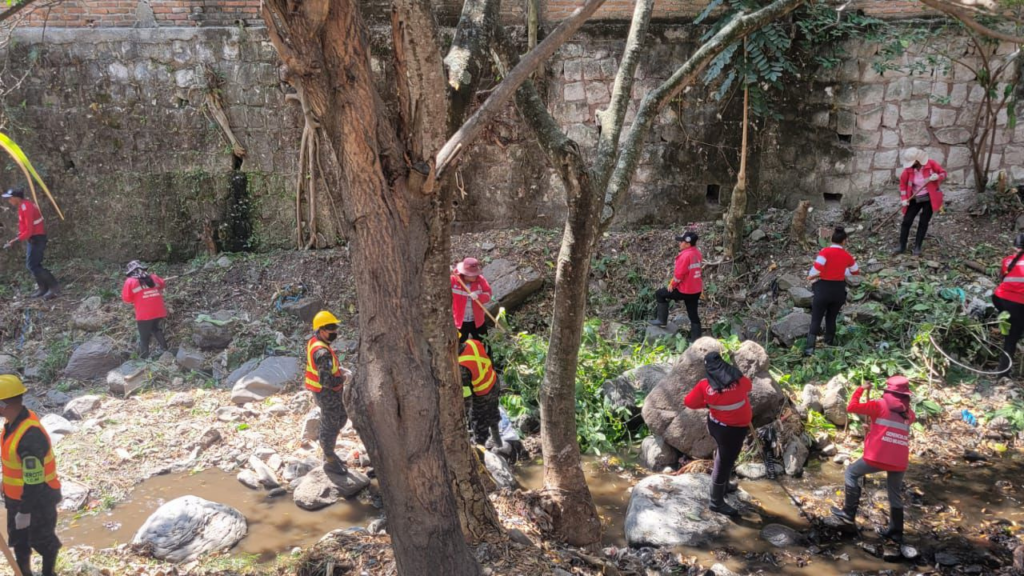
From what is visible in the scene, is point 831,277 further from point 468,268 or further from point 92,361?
point 92,361

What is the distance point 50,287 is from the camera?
9.27 meters

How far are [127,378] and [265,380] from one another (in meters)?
1.57

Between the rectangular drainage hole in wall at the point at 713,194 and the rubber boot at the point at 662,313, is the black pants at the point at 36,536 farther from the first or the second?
the rectangular drainage hole in wall at the point at 713,194

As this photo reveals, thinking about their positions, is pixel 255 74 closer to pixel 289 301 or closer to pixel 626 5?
pixel 289 301

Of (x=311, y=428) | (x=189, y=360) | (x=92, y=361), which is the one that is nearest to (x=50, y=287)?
(x=92, y=361)

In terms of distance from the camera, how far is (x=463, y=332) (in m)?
6.91

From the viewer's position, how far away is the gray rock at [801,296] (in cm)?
811

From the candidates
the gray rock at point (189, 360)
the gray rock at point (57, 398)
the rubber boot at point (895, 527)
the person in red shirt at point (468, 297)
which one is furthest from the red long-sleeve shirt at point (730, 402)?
the gray rock at point (57, 398)

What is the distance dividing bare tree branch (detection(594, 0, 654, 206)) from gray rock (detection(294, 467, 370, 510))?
3.15 meters

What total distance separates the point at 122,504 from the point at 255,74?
5.93 meters

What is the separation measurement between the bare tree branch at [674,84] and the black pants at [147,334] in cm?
607

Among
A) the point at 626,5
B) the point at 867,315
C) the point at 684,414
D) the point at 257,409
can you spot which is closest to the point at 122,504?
the point at 257,409

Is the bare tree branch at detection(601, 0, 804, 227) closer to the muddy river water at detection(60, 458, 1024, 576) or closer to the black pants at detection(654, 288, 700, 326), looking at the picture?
the muddy river water at detection(60, 458, 1024, 576)

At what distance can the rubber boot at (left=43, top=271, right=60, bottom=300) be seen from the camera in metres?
9.20
